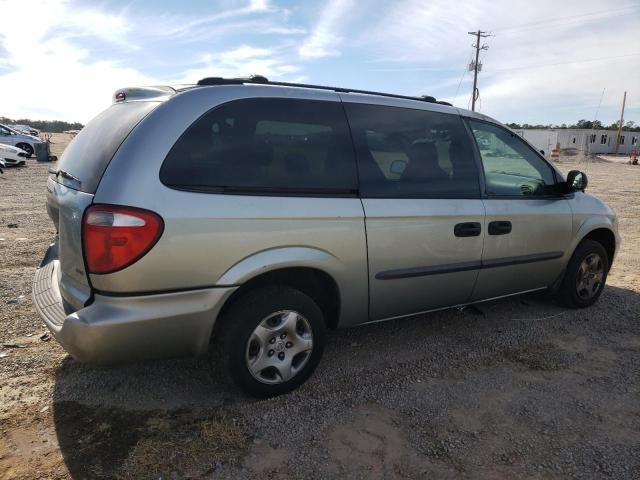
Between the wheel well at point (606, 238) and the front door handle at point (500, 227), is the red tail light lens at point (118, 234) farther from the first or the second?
the wheel well at point (606, 238)

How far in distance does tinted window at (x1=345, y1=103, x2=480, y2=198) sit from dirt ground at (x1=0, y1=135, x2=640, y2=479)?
4.11ft

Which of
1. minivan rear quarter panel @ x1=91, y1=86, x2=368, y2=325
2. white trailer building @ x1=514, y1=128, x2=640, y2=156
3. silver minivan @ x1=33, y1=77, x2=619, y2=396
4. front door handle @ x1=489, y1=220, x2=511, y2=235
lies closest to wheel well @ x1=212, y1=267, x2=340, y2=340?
silver minivan @ x1=33, y1=77, x2=619, y2=396

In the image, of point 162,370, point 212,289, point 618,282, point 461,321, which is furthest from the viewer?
point 618,282

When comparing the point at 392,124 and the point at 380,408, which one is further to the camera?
the point at 392,124

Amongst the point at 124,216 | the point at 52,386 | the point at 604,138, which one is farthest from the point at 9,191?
the point at 604,138

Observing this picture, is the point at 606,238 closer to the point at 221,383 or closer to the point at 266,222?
the point at 266,222

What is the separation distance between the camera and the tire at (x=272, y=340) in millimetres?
2713

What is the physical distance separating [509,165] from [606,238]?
5.14ft

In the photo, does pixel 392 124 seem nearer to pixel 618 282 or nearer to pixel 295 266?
pixel 295 266

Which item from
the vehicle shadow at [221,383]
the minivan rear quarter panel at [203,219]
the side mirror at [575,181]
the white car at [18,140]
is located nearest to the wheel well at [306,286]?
the minivan rear quarter panel at [203,219]

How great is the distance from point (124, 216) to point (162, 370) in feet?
4.57

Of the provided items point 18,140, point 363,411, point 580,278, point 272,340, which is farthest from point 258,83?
point 18,140

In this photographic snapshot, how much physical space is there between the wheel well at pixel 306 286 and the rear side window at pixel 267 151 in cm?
50

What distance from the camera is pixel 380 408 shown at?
2900 mm
